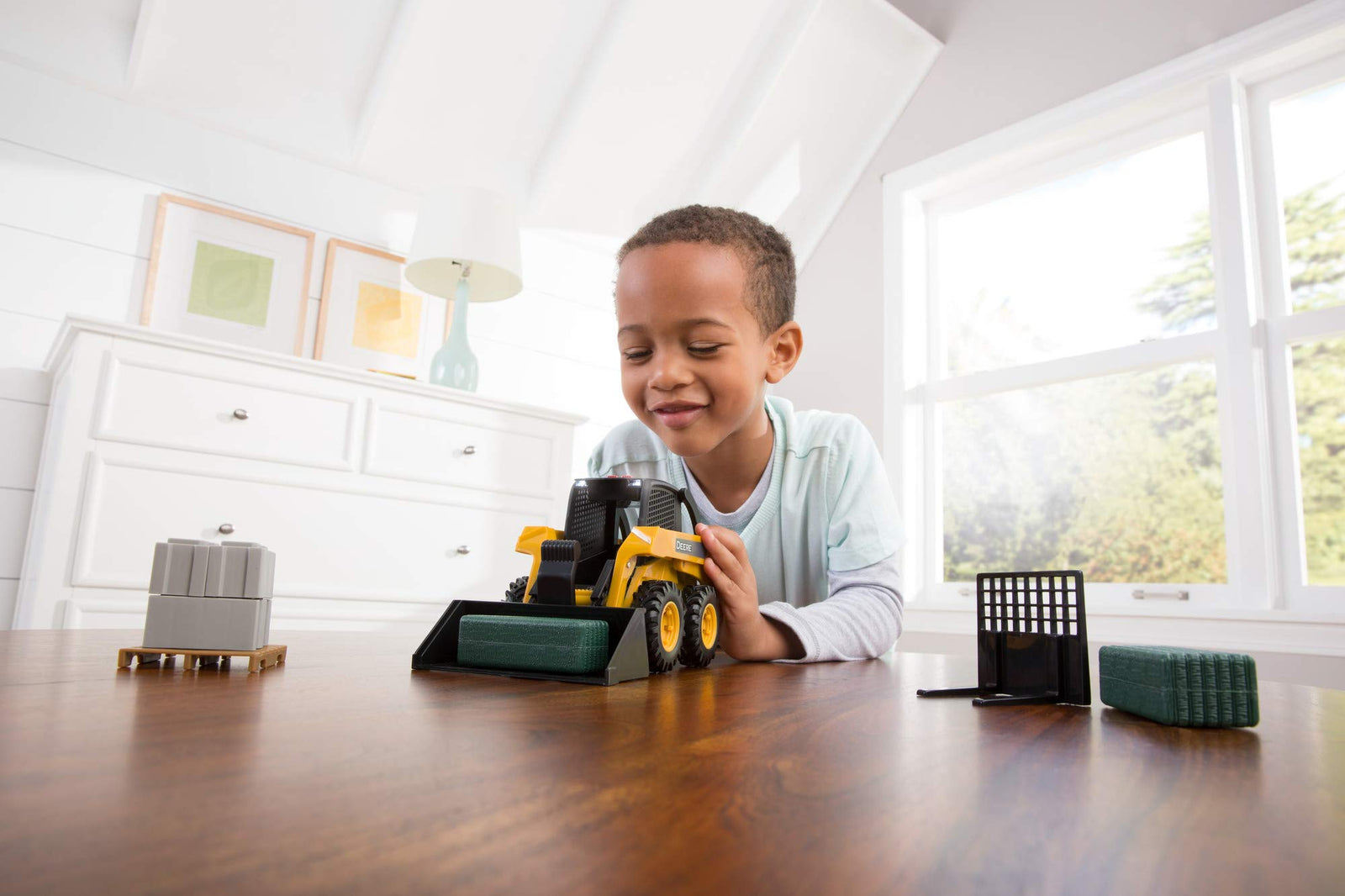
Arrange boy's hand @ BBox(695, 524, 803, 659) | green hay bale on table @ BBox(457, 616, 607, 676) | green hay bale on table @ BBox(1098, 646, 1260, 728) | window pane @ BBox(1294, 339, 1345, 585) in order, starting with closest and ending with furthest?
green hay bale on table @ BBox(1098, 646, 1260, 728)
green hay bale on table @ BBox(457, 616, 607, 676)
boy's hand @ BBox(695, 524, 803, 659)
window pane @ BBox(1294, 339, 1345, 585)

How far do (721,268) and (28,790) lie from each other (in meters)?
0.84

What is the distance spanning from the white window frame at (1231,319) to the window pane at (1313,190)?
0.13 feet

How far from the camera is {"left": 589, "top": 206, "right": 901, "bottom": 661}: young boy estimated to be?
84 centimetres

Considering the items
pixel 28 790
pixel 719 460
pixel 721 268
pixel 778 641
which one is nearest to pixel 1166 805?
pixel 28 790

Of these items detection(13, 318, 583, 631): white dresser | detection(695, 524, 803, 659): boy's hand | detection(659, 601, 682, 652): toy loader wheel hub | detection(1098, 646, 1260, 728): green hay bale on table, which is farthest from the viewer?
detection(13, 318, 583, 631): white dresser

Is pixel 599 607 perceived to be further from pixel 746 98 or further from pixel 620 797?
pixel 746 98

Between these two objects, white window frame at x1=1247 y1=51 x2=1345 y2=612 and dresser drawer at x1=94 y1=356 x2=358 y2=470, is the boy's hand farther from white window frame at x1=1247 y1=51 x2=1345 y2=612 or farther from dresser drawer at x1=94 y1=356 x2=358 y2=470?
white window frame at x1=1247 y1=51 x2=1345 y2=612

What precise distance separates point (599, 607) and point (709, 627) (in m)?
0.18


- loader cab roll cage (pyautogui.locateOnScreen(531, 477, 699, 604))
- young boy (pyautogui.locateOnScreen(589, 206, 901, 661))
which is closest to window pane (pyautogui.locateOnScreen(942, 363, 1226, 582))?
young boy (pyautogui.locateOnScreen(589, 206, 901, 661))

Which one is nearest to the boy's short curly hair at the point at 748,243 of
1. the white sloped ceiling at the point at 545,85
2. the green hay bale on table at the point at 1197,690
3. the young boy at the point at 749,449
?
the young boy at the point at 749,449

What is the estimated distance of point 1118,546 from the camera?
2.44m

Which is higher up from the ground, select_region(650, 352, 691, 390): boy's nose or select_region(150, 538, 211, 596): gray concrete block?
select_region(650, 352, 691, 390): boy's nose

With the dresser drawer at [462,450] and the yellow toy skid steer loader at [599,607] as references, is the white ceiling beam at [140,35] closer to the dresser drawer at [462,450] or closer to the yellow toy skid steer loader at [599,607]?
the dresser drawer at [462,450]

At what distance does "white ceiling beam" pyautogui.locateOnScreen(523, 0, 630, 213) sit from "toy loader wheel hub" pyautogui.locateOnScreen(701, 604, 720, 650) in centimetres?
249
